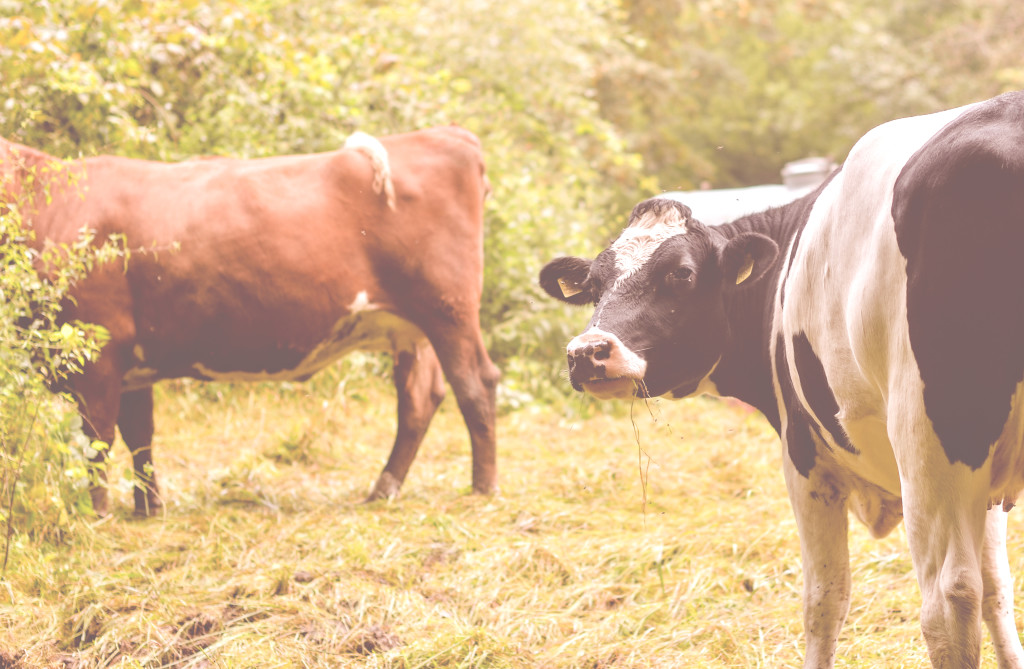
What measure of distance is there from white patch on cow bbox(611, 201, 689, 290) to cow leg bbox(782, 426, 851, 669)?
2.20ft

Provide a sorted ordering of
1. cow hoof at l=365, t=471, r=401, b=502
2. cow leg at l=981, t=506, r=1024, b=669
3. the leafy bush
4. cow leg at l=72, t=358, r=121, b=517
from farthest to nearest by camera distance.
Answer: cow hoof at l=365, t=471, r=401, b=502, cow leg at l=72, t=358, r=121, b=517, the leafy bush, cow leg at l=981, t=506, r=1024, b=669

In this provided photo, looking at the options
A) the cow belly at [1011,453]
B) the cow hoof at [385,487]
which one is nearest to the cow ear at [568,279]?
the cow belly at [1011,453]

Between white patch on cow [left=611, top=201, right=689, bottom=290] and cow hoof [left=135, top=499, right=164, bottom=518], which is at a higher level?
white patch on cow [left=611, top=201, right=689, bottom=290]

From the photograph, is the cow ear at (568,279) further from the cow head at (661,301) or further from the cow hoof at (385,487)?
the cow hoof at (385,487)

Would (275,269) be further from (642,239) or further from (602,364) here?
(602,364)

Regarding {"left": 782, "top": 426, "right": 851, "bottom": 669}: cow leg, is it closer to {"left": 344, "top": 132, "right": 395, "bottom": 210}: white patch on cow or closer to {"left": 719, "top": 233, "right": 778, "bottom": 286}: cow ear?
{"left": 719, "top": 233, "right": 778, "bottom": 286}: cow ear

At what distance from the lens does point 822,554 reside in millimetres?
2996

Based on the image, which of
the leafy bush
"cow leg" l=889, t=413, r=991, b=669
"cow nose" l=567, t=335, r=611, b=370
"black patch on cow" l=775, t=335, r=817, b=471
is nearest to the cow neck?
"black patch on cow" l=775, t=335, r=817, b=471

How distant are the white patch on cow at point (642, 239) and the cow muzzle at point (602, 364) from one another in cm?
22

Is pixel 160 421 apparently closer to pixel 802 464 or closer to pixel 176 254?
pixel 176 254

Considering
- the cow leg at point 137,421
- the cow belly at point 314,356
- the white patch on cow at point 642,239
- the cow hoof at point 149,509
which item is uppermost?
the white patch on cow at point 642,239

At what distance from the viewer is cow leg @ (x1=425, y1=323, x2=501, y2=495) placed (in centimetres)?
560

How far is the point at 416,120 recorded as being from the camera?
8.76 m

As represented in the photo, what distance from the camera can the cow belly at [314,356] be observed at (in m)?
5.32
